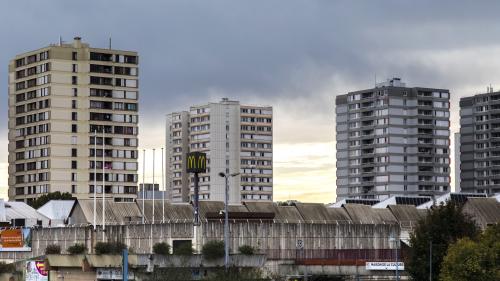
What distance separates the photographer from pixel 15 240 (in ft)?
473

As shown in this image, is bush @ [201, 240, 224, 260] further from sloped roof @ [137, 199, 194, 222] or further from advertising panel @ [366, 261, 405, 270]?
sloped roof @ [137, 199, 194, 222]

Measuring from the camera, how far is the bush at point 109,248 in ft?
385

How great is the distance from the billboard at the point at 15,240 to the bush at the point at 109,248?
84.0 feet

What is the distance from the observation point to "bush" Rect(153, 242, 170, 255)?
11087cm

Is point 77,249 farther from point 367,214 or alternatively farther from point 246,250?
point 367,214

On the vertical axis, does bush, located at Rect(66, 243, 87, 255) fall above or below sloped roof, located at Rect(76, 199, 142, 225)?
below

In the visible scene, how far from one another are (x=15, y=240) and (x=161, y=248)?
130ft

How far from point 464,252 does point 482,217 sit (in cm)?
5117

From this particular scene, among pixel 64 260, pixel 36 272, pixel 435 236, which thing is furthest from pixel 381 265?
pixel 36 272

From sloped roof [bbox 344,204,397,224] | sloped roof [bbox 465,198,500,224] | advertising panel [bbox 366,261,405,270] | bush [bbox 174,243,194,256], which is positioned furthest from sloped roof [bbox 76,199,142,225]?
advertising panel [bbox 366,261,405,270]

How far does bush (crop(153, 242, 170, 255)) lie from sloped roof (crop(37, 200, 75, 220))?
73469 mm

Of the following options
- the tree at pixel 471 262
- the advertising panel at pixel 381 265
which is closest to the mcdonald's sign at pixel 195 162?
the advertising panel at pixel 381 265

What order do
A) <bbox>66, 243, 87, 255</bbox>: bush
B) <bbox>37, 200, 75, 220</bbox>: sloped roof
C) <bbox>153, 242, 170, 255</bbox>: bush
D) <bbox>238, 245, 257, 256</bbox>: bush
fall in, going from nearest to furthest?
<bbox>238, 245, 257, 256</bbox>: bush < <bbox>153, 242, 170, 255</bbox>: bush < <bbox>66, 243, 87, 255</bbox>: bush < <bbox>37, 200, 75, 220</bbox>: sloped roof

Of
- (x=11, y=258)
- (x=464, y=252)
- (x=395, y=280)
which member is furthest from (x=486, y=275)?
(x=11, y=258)
